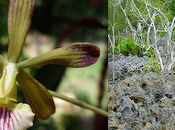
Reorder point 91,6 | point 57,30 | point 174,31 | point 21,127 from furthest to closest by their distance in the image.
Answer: point 57,30
point 91,6
point 174,31
point 21,127

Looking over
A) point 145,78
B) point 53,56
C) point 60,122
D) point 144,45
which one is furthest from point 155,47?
point 60,122

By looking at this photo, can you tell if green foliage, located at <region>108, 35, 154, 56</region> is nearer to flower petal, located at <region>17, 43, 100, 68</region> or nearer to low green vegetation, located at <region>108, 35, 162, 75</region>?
low green vegetation, located at <region>108, 35, 162, 75</region>

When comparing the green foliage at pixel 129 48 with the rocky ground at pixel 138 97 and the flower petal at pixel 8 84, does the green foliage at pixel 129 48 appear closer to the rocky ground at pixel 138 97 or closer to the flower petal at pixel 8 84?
the rocky ground at pixel 138 97

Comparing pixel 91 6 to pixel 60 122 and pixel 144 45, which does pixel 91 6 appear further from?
pixel 60 122

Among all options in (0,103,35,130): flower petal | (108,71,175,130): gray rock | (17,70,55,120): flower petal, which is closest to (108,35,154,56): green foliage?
(108,71,175,130): gray rock

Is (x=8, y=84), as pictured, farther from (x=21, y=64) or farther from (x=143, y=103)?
(x=143, y=103)

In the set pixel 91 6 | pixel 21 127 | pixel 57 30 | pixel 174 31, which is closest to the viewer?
pixel 21 127
